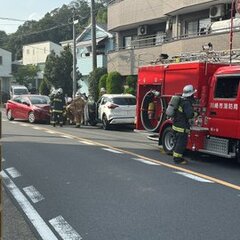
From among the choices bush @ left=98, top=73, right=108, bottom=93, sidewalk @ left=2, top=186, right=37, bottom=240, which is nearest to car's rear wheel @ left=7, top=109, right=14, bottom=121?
bush @ left=98, top=73, right=108, bottom=93

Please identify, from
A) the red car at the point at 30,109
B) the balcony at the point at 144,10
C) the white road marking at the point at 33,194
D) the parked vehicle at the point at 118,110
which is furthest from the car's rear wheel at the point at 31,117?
the white road marking at the point at 33,194

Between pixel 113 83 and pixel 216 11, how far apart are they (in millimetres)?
9800

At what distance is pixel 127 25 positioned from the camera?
113ft

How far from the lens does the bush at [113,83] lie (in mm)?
33281

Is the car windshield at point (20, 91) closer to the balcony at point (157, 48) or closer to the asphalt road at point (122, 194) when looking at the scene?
the balcony at point (157, 48)

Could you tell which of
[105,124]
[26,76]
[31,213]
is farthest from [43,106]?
[26,76]

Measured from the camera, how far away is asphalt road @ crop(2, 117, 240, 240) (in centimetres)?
608

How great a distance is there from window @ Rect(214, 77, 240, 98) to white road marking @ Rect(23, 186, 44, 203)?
4849 millimetres

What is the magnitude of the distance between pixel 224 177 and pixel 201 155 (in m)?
3.62

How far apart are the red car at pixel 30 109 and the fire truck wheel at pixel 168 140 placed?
13.1 meters

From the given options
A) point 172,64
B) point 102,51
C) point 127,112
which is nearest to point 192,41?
point 127,112

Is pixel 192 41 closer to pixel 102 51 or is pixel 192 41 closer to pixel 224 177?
pixel 224 177

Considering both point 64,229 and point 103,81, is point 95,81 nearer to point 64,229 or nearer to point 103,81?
point 103,81

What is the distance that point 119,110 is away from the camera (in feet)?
72.5
